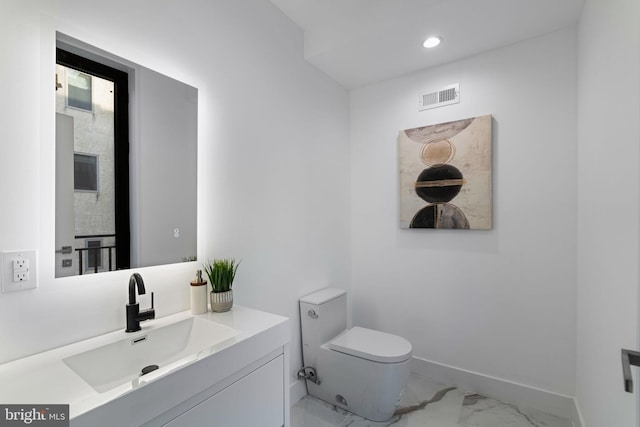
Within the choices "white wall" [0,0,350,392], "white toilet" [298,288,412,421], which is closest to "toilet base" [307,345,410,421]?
"white toilet" [298,288,412,421]

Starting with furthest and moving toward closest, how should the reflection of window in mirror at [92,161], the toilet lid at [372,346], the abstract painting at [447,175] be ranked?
the abstract painting at [447,175], the toilet lid at [372,346], the reflection of window in mirror at [92,161]

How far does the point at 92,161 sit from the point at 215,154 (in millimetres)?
553

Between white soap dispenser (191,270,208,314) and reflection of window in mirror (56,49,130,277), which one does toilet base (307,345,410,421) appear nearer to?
white soap dispenser (191,270,208,314)

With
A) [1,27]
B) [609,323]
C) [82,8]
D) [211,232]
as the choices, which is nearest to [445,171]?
[609,323]

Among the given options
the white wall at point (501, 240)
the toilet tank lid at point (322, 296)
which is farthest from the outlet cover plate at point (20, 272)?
the white wall at point (501, 240)

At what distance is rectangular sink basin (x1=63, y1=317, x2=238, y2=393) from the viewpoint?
1.00 metres

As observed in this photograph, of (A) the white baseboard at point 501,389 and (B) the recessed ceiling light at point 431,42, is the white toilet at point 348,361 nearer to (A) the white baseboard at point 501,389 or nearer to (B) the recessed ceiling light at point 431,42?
(A) the white baseboard at point 501,389

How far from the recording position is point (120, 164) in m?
1.26

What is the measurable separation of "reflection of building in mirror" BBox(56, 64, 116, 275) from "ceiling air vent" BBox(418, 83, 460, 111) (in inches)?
82.8

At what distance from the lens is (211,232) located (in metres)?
1.57

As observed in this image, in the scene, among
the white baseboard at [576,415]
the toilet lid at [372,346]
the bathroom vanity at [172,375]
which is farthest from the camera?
the toilet lid at [372,346]

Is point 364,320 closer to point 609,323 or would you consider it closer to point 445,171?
point 445,171

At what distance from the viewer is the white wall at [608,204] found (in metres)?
0.95

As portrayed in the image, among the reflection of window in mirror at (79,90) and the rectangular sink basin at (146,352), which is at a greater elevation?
the reflection of window in mirror at (79,90)
